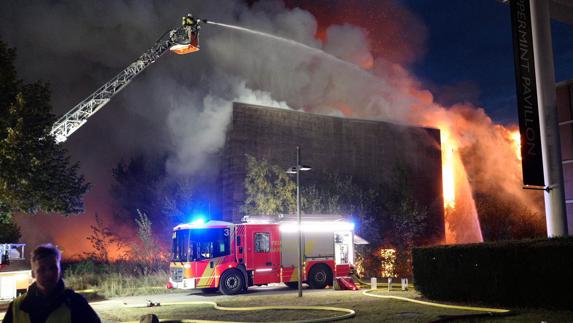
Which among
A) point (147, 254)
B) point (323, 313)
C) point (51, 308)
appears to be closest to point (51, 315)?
point (51, 308)

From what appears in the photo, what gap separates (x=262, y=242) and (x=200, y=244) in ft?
8.27

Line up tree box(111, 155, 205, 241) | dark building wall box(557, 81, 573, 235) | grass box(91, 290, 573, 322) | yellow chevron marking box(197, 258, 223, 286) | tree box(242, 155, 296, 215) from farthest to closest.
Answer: tree box(111, 155, 205, 241), tree box(242, 155, 296, 215), dark building wall box(557, 81, 573, 235), yellow chevron marking box(197, 258, 223, 286), grass box(91, 290, 573, 322)

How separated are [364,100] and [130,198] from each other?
18.4 meters

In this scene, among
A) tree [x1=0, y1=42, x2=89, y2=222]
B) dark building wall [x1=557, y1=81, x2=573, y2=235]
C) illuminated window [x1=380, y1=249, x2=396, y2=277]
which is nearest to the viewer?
tree [x1=0, y1=42, x2=89, y2=222]

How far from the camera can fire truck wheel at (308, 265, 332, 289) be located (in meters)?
22.3

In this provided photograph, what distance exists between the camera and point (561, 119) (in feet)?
71.2

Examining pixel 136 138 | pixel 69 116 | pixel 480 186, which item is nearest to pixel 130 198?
pixel 136 138

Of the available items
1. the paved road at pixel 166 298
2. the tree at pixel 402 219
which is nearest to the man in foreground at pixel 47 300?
the paved road at pixel 166 298

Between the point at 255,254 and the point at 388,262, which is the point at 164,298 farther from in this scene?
the point at 388,262

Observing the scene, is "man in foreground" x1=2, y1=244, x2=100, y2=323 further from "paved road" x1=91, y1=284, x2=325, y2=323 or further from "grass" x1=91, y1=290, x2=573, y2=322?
"paved road" x1=91, y1=284, x2=325, y2=323

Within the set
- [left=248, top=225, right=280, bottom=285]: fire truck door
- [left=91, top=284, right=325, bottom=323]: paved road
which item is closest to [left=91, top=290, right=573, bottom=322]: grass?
[left=91, top=284, right=325, bottom=323]: paved road

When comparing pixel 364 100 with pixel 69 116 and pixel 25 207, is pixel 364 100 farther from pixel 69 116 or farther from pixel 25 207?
pixel 25 207

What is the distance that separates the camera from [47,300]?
343cm

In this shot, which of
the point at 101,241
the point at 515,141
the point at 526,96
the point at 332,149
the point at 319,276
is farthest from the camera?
the point at 515,141
